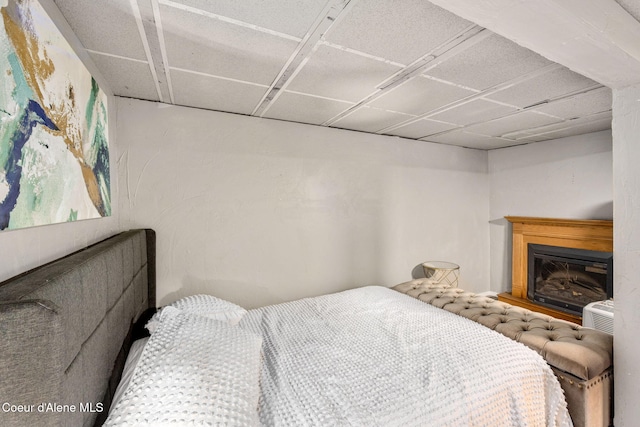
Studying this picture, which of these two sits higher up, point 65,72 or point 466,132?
point 466,132

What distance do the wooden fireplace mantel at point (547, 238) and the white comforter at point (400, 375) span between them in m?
2.24

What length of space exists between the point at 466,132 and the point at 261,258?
8.54ft

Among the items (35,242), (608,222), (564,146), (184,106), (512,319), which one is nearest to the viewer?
(35,242)

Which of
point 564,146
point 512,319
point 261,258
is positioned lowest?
point 512,319

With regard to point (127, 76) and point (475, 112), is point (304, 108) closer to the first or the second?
point (127, 76)

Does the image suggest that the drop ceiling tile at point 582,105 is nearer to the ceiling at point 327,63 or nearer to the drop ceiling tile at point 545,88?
the ceiling at point 327,63

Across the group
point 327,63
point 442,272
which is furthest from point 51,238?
point 442,272

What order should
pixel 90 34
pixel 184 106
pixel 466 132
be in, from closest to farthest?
pixel 90 34 → pixel 184 106 → pixel 466 132

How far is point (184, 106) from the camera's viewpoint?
2.28 m

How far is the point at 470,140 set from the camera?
3428mm

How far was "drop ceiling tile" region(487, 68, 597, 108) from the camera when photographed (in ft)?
5.62

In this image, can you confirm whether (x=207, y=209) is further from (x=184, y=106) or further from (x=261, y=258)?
(x=184, y=106)

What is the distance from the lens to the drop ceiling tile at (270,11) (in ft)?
3.64

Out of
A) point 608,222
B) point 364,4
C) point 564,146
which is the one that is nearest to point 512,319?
point 608,222
